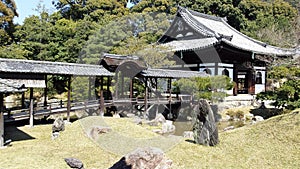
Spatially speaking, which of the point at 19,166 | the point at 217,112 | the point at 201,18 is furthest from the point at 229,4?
the point at 19,166

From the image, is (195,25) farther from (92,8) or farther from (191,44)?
(92,8)

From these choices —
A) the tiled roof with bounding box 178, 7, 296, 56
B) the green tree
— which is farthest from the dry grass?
the green tree

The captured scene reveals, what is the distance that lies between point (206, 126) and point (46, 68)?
794cm

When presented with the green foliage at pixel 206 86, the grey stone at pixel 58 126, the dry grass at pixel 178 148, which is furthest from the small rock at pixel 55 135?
the green foliage at pixel 206 86

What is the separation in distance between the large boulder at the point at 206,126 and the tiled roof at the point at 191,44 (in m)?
13.5

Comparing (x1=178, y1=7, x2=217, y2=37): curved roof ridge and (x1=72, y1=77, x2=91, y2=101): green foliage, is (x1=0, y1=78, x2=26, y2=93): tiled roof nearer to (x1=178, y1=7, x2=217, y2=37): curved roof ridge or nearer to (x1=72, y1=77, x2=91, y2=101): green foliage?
(x1=72, y1=77, x2=91, y2=101): green foliage

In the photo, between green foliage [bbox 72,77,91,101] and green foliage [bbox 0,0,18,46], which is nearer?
green foliage [bbox 72,77,91,101]


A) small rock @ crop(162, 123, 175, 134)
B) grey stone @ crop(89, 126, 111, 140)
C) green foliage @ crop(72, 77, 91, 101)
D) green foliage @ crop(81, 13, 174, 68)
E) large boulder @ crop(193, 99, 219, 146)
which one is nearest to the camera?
large boulder @ crop(193, 99, 219, 146)

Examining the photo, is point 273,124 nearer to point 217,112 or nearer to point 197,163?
point 197,163

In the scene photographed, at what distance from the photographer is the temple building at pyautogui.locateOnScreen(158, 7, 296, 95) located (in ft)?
77.0

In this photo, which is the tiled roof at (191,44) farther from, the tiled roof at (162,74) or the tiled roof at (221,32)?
the tiled roof at (162,74)

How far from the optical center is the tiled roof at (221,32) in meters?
25.0

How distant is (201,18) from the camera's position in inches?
1236

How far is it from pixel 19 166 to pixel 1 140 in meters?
2.40
